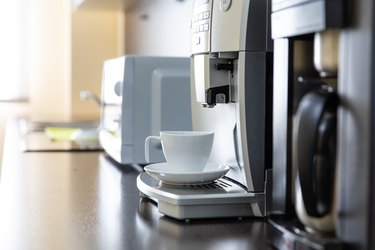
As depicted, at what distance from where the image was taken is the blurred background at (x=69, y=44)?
9.20ft

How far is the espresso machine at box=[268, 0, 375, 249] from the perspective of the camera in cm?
55

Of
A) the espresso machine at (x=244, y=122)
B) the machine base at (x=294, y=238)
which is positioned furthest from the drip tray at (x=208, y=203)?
the machine base at (x=294, y=238)

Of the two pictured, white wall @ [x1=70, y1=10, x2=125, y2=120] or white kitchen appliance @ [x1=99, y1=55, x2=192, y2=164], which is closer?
white kitchen appliance @ [x1=99, y1=55, x2=192, y2=164]

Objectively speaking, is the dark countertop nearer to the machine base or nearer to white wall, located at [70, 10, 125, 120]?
the machine base

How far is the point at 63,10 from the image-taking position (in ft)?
13.6

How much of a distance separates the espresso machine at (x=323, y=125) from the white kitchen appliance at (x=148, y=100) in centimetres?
70

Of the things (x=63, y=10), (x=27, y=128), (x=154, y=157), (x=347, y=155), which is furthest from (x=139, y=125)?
(x=63, y=10)

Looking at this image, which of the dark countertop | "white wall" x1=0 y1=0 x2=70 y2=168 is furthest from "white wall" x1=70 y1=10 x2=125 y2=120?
the dark countertop

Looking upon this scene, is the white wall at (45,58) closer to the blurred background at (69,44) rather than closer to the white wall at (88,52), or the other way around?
the blurred background at (69,44)

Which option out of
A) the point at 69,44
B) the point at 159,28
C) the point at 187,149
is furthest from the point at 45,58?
the point at 187,149

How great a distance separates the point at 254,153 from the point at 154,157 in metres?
0.54

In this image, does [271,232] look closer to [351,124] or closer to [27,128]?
[351,124]

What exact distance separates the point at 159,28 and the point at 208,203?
1946 mm

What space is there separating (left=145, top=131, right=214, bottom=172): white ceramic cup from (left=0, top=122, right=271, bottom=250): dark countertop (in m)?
0.08
